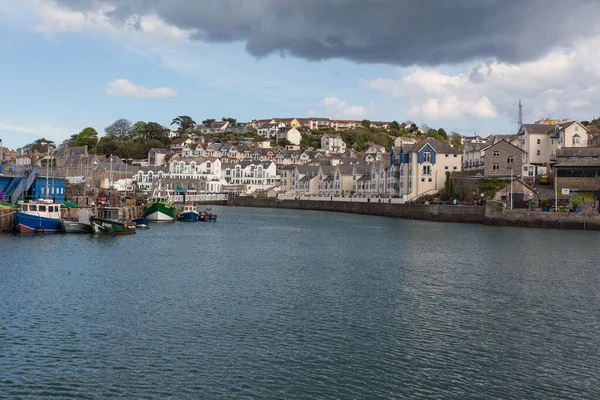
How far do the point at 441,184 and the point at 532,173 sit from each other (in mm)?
12412

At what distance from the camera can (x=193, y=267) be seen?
1330 inches

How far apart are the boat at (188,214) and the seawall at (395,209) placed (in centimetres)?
2793

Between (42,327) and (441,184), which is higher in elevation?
(441,184)

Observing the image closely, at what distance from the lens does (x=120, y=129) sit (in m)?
187

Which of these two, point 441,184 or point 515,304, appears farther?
point 441,184

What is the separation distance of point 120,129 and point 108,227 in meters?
144

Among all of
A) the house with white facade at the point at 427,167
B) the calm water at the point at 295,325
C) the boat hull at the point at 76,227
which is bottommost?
the calm water at the point at 295,325

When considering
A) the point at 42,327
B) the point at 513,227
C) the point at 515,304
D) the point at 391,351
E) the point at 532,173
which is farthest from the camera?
the point at 532,173

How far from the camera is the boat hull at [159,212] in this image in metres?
70.4

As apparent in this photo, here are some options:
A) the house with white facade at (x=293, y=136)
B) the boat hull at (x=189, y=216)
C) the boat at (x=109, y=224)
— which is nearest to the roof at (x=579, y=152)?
the boat hull at (x=189, y=216)

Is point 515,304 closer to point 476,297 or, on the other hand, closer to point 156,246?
point 476,297

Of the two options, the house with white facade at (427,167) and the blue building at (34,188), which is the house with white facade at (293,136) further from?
the blue building at (34,188)

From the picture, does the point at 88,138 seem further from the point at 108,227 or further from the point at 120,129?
the point at 108,227

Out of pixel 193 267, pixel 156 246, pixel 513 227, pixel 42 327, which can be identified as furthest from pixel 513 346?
pixel 513 227
